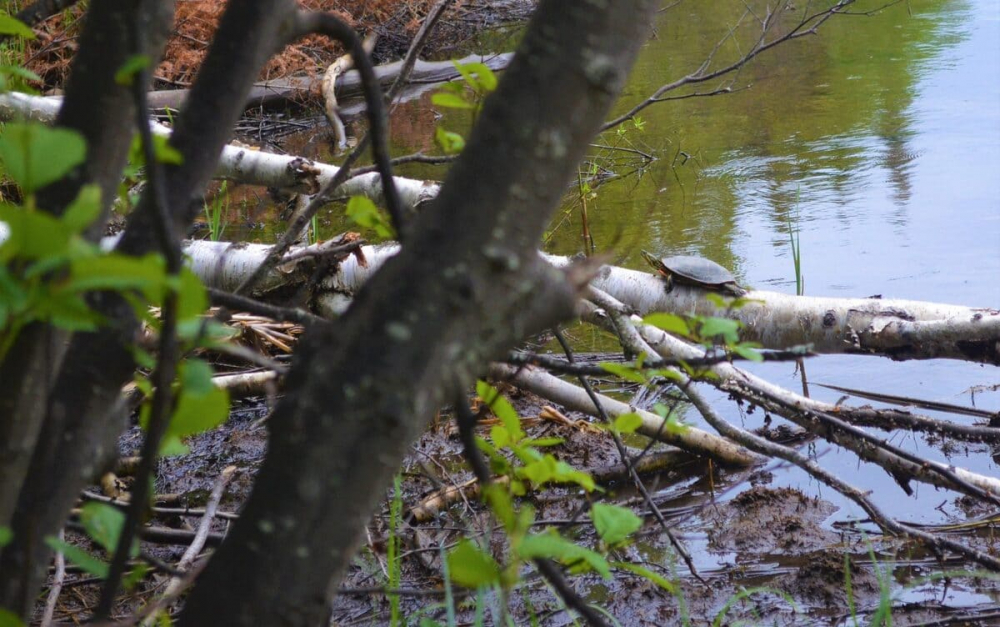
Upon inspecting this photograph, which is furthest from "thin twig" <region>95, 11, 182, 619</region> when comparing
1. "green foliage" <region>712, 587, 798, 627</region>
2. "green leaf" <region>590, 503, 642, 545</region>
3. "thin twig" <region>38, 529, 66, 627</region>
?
"green foliage" <region>712, 587, 798, 627</region>

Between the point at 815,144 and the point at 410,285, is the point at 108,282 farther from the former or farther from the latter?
the point at 815,144

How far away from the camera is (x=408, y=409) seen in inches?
30.9

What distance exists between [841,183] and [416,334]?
5012 mm

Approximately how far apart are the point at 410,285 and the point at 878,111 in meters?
6.50

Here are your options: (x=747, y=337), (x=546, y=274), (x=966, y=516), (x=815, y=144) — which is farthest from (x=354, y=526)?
(x=815, y=144)

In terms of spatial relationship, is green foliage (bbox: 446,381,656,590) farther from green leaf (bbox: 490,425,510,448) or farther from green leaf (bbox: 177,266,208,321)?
green leaf (bbox: 177,266,208,321)

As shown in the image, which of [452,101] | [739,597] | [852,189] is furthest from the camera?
[852,189]

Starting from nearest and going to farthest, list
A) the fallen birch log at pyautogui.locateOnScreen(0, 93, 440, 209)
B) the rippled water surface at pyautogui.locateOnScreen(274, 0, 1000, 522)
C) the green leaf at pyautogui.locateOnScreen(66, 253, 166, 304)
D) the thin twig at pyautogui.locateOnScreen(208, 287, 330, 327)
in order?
the green leaf at pyautogui.locateOnScreen(66, 253, 166, 304), the thin twig at pyautogui.locateOnScreen(208, 287, 330, 327), the rippled water surface at pyautogui.locateOnScreen(274, 0, 1000, 522), the fallen birch log at pyautogui.locateOnScreen(0, 93, 440, 209)

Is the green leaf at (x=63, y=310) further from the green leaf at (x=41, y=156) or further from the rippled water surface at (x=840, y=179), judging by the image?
the rippled water surface at (x=840, y=179)

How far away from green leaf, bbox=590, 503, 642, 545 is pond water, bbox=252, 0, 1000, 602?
1.40 m

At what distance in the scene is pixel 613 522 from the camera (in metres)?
1.07

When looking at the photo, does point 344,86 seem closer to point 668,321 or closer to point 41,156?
point 668,321

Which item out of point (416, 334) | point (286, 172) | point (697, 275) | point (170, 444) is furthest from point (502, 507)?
point (286, 172)

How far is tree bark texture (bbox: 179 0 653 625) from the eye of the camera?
0.78 metres
